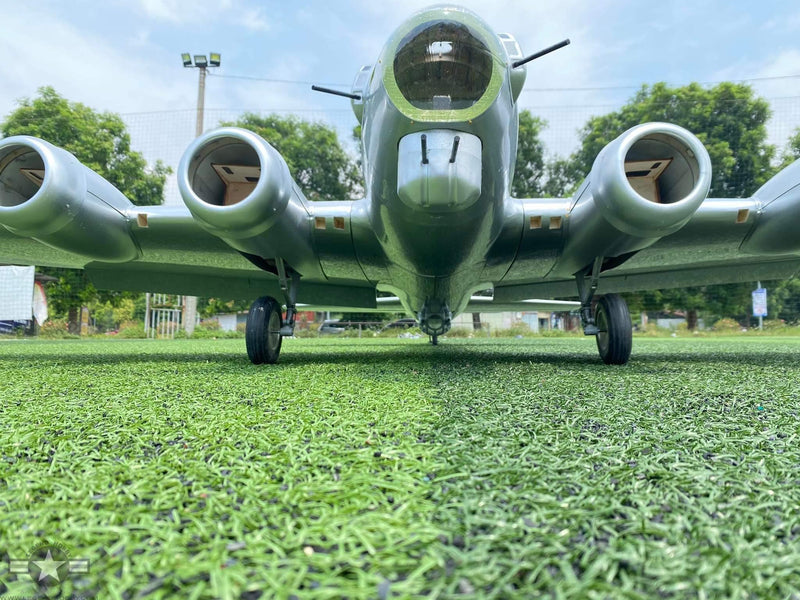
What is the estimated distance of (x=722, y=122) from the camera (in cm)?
1647

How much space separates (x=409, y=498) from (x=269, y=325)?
2.86 m

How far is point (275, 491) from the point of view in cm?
76

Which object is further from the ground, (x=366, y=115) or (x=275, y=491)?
(x=366, y=115)

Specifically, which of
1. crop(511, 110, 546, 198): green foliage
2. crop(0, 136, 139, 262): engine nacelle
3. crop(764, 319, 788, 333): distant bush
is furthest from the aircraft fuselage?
crop(764, 319, 788, 333): distant bush

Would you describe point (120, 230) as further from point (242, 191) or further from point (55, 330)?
point (55, 330)

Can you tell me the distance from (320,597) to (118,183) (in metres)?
17.5

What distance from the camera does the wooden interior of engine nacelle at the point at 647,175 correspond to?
2525 mm

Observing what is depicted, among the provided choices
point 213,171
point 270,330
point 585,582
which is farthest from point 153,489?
point 270,330

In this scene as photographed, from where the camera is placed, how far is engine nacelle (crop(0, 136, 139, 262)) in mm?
2553

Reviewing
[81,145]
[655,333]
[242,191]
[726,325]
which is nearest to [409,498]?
[242,191]

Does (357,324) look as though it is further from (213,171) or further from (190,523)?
(190,523)

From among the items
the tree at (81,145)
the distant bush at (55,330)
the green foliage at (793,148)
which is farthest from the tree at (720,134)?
the distant bush at (55,330)

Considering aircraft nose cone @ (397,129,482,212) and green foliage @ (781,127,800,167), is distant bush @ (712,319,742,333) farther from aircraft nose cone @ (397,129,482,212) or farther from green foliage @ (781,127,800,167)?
aircraft nose cone @ (397,129,482,212)

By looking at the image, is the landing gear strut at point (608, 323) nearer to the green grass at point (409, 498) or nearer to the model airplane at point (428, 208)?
the model airplane at point (428, 208)
